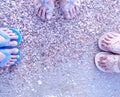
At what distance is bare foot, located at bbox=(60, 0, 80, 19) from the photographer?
4.93ft

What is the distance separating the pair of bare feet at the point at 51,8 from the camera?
4.87ft

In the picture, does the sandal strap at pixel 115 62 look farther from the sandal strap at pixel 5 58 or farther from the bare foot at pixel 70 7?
the sandal strap at pixel 5 58

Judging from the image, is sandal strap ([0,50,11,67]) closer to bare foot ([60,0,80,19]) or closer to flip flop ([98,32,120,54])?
bare foot ([60,0,80,19])

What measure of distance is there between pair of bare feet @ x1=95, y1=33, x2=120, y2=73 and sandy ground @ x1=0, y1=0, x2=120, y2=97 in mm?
36

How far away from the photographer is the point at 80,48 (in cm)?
159

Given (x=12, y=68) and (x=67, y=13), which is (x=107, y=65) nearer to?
(x=67, y=13)

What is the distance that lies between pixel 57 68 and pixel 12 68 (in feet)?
0.82

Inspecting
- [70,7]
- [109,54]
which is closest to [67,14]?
[70,7]

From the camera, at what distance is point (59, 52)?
1.57m

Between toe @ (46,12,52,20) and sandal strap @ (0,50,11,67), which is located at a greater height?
toe @ (46,12,52,20)

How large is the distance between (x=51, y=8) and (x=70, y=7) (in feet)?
0.35

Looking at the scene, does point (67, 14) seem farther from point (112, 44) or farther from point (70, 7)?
point (112, 44)

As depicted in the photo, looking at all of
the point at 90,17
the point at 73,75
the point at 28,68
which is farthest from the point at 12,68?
the point at 90,17

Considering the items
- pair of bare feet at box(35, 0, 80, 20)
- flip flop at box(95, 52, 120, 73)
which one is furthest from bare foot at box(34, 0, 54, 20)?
flip flop at box(95, 52, 120, 73)
